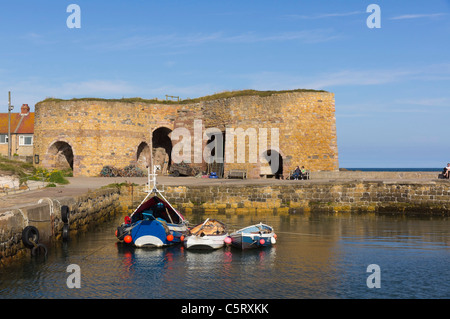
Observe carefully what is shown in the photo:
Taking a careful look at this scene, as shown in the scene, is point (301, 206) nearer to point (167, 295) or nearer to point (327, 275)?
point (327, 275)

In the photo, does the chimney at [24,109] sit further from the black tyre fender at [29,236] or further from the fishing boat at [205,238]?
the black tyre fender at [29,236]

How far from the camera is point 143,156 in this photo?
4306cm

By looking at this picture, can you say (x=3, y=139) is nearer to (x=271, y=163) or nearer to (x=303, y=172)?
(x=271, y=163)

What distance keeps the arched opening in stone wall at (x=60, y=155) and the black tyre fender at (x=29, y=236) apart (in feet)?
82.7

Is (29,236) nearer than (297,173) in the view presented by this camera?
Yes

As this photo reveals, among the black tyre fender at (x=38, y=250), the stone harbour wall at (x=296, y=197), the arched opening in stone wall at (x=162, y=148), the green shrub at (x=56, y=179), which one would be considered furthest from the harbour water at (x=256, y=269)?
the arched opening in stone wall at (x=162, y=148)

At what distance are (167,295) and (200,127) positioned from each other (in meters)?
29.0

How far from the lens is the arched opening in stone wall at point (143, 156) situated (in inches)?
1676

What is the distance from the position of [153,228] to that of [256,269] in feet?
16.9

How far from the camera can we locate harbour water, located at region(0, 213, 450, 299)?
12.1 metres

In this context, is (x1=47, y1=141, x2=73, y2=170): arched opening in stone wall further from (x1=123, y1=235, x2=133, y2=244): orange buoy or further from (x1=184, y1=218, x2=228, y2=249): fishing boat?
(x1=184, y1=218, x2=228, y2=249): fishing boat

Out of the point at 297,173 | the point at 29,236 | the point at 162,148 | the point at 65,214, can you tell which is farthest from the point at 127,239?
the point at 162,148

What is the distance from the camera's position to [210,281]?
13211mm
